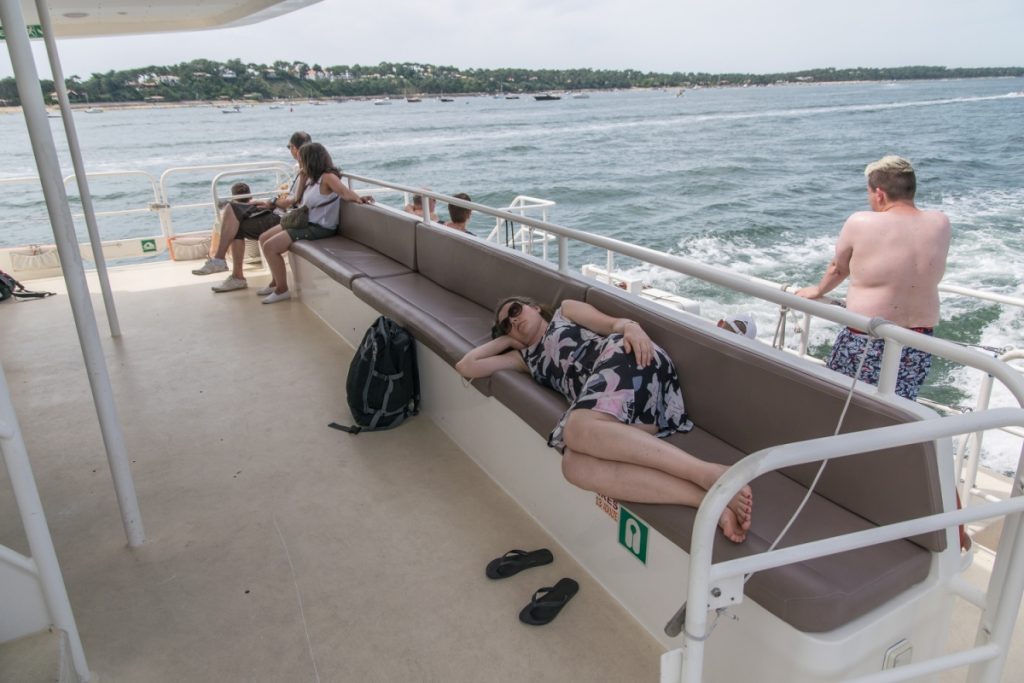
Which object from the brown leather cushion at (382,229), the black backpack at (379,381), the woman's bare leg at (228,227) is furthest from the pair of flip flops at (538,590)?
the woman's bare leg at (228,227)

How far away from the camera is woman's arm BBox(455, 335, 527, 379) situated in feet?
8.18

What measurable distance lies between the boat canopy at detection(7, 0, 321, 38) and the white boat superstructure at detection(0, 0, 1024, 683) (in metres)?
1.33

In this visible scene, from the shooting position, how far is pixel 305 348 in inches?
165

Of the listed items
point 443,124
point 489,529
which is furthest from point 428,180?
point 489,529

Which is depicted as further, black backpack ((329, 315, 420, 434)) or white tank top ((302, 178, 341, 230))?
white tank top ((302, 178, 341, 230))

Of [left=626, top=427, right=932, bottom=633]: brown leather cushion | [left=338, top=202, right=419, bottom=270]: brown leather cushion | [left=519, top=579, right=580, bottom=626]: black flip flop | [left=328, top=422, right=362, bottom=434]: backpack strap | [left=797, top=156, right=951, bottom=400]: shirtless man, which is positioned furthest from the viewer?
[left=338, top=202, right=419, bottom=270]: brown leather cushion

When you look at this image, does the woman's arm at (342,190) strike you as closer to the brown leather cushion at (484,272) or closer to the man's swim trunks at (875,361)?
the brown leather cushion at (484,272)

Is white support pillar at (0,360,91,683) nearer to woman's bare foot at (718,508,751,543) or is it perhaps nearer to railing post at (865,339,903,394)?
woman's bare foot at (718,508,751,543)

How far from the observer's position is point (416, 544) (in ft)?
7.61

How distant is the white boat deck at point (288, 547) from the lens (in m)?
1.85

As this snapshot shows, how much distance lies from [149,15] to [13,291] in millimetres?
2426

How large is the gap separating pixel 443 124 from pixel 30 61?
42.2m

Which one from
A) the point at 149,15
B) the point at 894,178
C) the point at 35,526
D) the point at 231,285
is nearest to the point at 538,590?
the point at 35,526

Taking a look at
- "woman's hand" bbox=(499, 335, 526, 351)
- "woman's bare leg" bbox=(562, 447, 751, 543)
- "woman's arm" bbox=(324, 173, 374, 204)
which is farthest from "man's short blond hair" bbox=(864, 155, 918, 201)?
"woman's arm" bbox=(324, 173, 374, 204)
